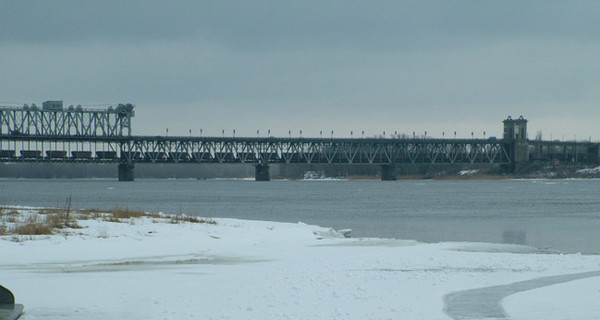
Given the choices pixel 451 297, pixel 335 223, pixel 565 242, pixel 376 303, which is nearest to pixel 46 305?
pixel 376 303

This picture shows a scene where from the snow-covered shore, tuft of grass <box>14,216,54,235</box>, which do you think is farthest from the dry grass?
the snow-covered shore

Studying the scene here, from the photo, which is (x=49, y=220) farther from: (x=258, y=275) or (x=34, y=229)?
(x=258, y=275)

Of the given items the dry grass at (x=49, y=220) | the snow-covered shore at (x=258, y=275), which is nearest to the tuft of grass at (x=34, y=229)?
the dry grass at (x=49, y=220)

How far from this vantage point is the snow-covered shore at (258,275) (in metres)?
16.1

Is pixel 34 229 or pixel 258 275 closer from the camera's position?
pixel 258 275

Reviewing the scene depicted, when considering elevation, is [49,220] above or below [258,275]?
above

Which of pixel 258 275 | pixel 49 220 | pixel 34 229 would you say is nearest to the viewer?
pixel 258 275

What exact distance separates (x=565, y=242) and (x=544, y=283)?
14.7m

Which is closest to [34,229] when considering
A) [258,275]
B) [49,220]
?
[49,220]

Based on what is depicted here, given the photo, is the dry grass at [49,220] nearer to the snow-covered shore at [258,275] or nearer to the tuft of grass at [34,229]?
the tuft of grass at [34,229]

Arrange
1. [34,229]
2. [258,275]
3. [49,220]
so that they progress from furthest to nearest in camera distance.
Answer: [49,220] → [34,229] → [258,275]

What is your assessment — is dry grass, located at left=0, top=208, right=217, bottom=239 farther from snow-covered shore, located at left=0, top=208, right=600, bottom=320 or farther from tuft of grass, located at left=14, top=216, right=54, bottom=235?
snow-covered shore, located at left=0, top=208, right=600, bottom=320

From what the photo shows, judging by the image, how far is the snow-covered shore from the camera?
16.1 meters

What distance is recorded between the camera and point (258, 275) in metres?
21.0
